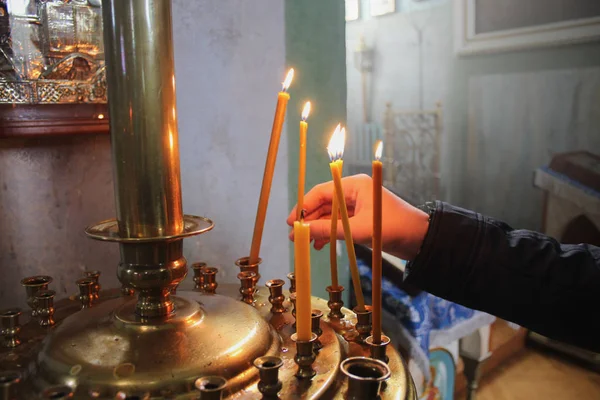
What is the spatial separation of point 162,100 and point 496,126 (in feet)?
11.5

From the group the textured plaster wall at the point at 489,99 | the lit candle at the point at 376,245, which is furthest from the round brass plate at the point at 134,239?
the textured plaster wall at the point at 489,99

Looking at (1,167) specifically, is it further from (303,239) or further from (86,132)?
(303,239)

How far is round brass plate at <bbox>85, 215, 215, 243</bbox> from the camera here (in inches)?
21.6

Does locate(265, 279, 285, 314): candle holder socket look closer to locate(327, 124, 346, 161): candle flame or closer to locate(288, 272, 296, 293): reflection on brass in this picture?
locate(288, 272, 296, 293): reflection on brass

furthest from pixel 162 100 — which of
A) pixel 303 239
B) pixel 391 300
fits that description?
pixel 391 300

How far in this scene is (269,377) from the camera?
0.47 m

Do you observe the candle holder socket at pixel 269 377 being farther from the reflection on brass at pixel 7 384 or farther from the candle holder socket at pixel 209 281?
the candle holder socket at pixel 209 281

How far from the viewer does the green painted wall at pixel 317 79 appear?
1.22m

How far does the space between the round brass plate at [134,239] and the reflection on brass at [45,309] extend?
0.15 metres

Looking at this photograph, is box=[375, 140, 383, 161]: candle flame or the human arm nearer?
box=[375, 140, 383, 161]: candle flame

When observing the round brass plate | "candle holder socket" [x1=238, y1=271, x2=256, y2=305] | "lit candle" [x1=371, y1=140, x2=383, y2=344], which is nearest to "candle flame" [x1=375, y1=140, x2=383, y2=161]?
"lit candle" [x1=371, y1=140, x2=383, y2=344]

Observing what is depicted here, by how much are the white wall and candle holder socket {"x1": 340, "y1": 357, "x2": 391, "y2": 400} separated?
2.41 feet

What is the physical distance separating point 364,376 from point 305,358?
70 mm

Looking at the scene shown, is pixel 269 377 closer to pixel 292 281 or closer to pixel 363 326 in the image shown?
pixel 363 326
